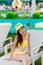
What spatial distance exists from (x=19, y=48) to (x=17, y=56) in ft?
0.48

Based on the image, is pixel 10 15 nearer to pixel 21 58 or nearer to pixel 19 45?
pixel 19 45

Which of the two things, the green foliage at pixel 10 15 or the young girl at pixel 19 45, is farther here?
the green foliage at pixel 10 15

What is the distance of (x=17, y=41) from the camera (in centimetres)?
478

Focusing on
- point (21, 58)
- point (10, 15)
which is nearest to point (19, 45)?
point (21, 58)

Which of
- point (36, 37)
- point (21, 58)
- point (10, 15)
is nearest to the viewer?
point (21, 58)

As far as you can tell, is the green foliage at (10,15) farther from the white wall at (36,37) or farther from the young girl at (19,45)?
the young girl at (19,45)

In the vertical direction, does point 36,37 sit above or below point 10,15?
above

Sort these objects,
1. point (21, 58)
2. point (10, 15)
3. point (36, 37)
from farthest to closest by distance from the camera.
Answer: point (10, 15) → point (36, 37) → point (21, 58)

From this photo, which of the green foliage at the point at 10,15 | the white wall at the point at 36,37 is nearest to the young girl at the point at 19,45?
the white wall at the point at 36,37

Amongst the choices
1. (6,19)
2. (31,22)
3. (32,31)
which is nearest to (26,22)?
(31,22)

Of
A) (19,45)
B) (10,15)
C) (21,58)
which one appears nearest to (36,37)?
(19,45)

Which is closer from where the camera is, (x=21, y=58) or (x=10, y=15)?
(x=21, y=58)

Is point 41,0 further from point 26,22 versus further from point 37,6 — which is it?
point 26,22

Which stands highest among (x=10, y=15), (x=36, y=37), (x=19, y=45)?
(x=19, y=45)
